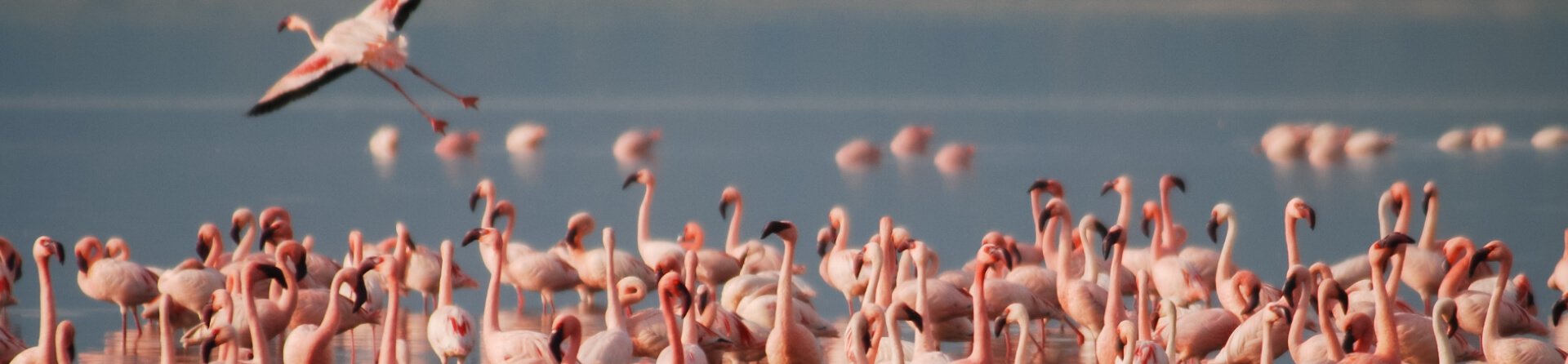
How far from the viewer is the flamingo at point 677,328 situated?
6.15 metres

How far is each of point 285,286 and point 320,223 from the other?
840cm

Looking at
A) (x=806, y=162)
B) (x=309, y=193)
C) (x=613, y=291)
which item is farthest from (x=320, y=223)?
(x=806, y=162)

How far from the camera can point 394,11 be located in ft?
31.7

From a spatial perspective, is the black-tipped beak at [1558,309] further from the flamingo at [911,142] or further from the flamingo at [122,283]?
the flamingo at [911,142]

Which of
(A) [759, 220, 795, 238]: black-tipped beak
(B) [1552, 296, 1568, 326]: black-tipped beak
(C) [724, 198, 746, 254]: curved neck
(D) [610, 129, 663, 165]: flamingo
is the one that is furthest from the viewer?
(D) [610, 129, 663, 165]: flamingo

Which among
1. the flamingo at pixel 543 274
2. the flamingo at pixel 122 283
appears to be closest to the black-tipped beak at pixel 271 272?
the flamingo at pixel 122 283

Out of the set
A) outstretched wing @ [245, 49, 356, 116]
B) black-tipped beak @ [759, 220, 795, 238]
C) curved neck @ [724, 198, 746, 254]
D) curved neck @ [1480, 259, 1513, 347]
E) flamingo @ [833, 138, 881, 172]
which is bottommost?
curved neck @ [1480, 259, 1513, 347]

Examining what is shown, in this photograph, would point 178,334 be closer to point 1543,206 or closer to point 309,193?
point 309,193

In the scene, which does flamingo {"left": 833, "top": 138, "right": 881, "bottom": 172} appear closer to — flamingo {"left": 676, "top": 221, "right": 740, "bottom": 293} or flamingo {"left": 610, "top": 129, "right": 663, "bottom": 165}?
flamingo {"left": 610, "top": 129, "right": 663, "bottom": 165}

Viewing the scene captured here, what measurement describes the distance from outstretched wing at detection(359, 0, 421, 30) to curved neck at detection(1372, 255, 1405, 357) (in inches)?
187

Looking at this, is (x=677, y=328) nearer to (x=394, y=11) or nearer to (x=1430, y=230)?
(x=394, y=11)

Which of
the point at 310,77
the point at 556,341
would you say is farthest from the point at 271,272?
the point at 310,77

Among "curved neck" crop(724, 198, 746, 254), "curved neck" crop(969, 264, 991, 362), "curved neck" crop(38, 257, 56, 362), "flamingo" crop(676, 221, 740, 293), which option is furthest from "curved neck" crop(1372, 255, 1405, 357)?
"curved neck" crop(724, 198, 746, 254)

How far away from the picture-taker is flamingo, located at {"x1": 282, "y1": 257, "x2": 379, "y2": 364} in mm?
6461
